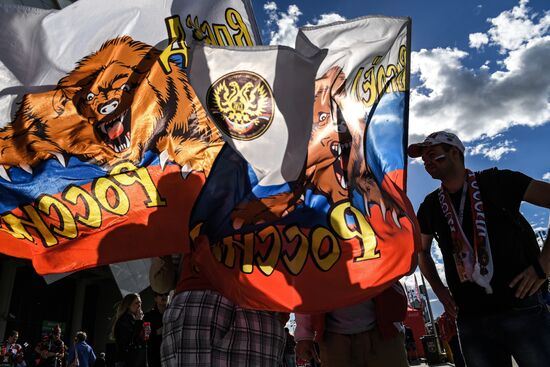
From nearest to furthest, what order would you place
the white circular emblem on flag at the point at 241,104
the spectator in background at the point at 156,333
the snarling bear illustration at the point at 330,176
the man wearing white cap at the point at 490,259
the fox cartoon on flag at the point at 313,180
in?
the man wearing white cap at the point at 490,259
the fox cartoon on flag at the point at 313,180
the snarling bear illustration at the point at 330,176
the white circular emblem on flag at the point at 241,104
the spectator in background at the point at 156,333

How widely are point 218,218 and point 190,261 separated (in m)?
0.29

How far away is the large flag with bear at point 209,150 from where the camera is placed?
2340 mm

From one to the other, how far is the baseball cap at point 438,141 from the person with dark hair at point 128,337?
4.26 m

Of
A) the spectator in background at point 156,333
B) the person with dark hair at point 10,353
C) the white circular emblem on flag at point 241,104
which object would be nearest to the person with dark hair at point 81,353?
the person with dark hair at point 10,353

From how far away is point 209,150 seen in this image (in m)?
2.78

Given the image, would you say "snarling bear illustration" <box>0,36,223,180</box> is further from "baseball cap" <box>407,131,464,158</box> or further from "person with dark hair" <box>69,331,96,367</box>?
"person with dark hair" <box>69,331,96,367</box>

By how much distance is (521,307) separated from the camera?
218 cm

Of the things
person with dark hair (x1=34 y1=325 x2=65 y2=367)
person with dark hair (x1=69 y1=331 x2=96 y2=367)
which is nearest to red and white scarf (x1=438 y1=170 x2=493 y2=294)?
person with dark hair (x1=69 y1=331 x2=96 y2=367)

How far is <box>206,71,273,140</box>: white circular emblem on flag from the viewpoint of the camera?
8.60ft

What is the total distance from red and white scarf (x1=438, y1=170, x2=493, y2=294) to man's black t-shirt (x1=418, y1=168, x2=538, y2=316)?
0.09ft

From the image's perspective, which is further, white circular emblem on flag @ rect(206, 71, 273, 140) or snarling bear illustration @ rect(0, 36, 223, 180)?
snarling bear illustration @ rect(0, 36, 223, 180)

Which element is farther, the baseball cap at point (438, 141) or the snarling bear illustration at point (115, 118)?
the snarling bear illustration at point (115, 118)

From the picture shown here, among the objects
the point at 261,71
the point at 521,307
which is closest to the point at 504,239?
the point at 521,307

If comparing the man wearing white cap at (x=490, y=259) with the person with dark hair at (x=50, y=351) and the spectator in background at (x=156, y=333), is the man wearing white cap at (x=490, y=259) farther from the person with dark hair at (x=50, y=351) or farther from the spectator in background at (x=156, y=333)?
the person with dark hair at (x=50, y=351)
